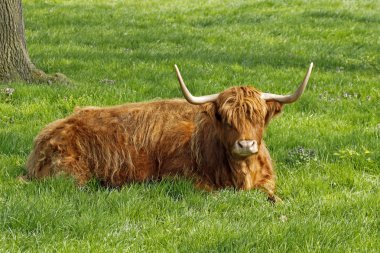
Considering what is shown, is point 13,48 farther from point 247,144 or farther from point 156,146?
point 247,144

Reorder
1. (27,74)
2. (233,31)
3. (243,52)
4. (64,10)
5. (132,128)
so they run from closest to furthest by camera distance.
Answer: (132,128) → (27,74) → (243,52) → (233,31) → (64,10)

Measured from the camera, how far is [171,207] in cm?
522

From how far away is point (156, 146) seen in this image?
20.5 ft

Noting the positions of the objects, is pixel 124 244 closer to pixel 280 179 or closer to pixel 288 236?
pixel 288 236

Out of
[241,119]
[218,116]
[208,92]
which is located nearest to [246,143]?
[241,119]

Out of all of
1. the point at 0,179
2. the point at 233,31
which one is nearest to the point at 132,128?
the point at 0,179

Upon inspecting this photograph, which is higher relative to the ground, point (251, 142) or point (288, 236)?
point (251, 142)

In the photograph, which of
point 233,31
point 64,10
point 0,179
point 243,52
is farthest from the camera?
point 64,10

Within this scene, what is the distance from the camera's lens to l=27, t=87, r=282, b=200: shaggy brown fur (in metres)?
5.86

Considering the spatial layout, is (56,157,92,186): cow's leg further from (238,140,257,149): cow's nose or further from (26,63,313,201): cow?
(238,140,257,149): cow's nose

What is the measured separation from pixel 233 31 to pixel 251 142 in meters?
9.39

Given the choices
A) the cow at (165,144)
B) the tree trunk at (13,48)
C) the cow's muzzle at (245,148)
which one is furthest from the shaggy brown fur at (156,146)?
the tree trunk at (13,48)

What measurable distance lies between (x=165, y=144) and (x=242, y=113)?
1042mm

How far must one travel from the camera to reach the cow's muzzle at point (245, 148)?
17.5 feet
